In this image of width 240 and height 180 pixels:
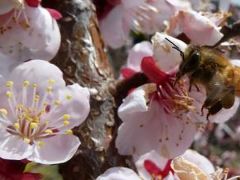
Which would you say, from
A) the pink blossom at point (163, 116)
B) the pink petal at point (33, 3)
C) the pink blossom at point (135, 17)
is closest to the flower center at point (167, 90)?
the pink blossom at point (163, 116)

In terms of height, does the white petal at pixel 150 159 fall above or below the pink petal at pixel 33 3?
below

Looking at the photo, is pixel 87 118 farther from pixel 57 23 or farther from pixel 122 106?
pixel 57 23

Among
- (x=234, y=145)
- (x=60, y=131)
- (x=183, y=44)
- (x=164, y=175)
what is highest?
(x=183, y=44)

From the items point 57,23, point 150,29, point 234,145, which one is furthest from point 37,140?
point 234,145

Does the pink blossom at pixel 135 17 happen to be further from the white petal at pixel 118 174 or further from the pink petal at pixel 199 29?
the white petal at pixel 118 174

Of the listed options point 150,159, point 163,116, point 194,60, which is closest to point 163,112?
point 163,116

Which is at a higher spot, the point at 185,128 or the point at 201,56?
the point at 201,56
